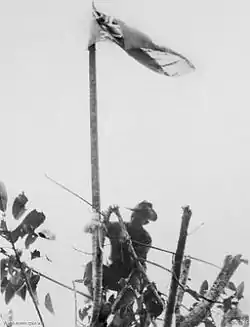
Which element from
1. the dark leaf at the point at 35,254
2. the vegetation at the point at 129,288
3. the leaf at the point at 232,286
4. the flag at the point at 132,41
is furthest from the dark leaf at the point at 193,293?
the flag at the point at 132,41

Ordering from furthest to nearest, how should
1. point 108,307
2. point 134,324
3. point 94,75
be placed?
point 94,75
point 134,324
point 108,307

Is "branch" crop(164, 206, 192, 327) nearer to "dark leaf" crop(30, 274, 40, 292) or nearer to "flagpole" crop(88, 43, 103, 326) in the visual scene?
"flagpole" crop(88, 43, 103, 326)

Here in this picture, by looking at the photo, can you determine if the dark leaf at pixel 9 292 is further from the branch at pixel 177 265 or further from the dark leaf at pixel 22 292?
the branch at pixel 177 265

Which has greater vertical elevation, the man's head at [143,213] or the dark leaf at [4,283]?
the man's head at [143,213]

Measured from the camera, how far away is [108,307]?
707mm

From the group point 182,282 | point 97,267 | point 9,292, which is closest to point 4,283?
point 9,292

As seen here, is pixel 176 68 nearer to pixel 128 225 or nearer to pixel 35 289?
pixel 128 225

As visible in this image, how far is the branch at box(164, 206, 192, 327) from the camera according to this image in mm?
669

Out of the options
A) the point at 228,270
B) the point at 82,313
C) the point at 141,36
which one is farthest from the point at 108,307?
the point at 141,36

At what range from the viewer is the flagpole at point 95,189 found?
2.32 feet

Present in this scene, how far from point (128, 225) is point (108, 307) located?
0.57 feet

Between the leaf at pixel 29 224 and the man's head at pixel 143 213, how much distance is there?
0.73 ft

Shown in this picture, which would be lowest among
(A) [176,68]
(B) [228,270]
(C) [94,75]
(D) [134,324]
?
(D) [134,324]

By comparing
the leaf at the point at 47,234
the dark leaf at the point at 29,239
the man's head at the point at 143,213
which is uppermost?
the man's head at the point at 143,213
